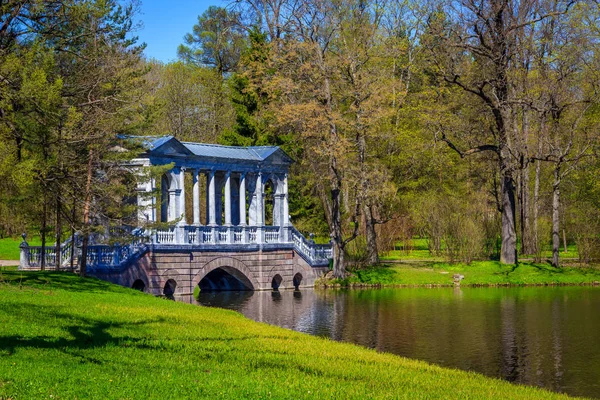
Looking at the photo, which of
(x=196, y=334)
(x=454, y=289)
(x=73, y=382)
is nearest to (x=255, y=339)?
(x=196, y=334)

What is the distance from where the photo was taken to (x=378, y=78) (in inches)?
1746

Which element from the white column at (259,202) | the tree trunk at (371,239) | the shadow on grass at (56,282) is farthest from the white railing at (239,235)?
the shadow on grass at (56,282)

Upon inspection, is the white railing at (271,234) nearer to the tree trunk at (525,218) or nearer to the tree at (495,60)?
the tree at (495,60)

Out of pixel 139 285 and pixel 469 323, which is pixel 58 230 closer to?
pixel 139 285

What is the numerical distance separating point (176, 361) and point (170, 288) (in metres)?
24.1

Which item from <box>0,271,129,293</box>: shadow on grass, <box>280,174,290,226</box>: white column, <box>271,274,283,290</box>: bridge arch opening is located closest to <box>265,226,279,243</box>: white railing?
<box>280,174,290,226</box>: white column

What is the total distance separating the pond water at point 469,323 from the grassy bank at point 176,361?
104 inches

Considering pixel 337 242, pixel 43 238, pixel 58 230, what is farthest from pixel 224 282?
pixel 58 230

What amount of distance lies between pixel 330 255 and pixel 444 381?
29.5m

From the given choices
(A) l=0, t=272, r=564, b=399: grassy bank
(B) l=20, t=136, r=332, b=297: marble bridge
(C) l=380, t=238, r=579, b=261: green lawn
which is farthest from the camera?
(C) l=380, t=238, r=579, b=261: green lawn

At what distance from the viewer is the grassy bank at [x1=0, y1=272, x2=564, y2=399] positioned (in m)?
13.1

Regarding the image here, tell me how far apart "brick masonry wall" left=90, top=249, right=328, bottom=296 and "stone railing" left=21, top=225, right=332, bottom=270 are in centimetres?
41

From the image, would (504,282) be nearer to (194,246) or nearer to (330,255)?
(330,255)

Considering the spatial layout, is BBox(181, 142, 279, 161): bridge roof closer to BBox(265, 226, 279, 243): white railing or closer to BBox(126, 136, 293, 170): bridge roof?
BBox(126, 136, 293, 170): bridge roof
